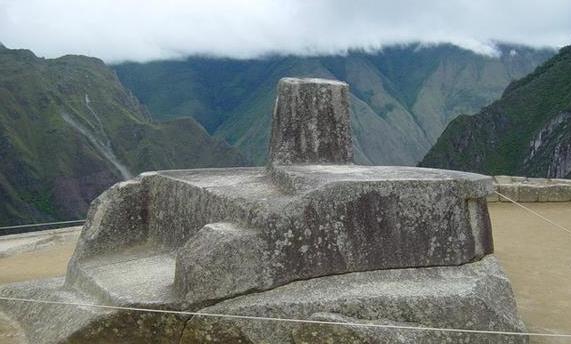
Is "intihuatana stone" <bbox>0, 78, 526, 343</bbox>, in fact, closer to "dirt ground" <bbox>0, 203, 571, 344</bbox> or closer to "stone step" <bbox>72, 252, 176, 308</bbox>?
"stone step" <bbox>72, 252, 176, 308</bbox>

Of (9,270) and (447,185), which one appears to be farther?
(9,270)

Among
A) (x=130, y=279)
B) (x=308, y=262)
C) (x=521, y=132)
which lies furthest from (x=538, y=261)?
(x=521, y=132)

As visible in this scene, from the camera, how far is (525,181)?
15633mm

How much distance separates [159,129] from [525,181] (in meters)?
95.7

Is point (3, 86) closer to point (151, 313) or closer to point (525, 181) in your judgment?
point (525, 181)

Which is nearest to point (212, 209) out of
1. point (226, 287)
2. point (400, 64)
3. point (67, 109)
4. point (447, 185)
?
point (226, 287)

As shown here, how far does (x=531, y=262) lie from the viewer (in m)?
9.64

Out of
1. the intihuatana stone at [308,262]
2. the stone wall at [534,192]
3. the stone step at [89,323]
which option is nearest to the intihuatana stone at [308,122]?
the intihuatana stone at [308,262]

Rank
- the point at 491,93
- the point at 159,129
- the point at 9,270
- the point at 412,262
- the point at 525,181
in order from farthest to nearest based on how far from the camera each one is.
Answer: the point at 491,93
the point at 159,129
the point at 525,181
the point at 9,270
the point at 412,262

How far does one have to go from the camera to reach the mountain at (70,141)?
8312 cm

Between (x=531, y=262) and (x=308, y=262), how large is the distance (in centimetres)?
508

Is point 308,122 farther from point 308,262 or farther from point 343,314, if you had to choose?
point 343,314

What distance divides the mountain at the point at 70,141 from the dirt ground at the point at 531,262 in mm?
65062

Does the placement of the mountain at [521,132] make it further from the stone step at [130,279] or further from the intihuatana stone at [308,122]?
the stone step at [130,279]
